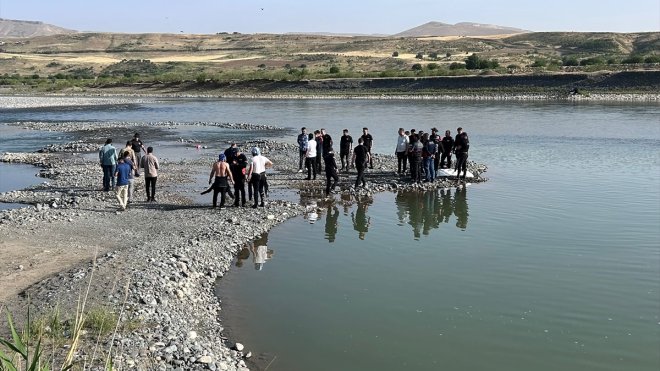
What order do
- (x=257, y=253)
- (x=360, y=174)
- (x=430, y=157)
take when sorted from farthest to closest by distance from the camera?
(x=430, y=157), (x=360, y=174), (x=257, y=253)

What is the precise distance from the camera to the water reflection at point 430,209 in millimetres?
18172

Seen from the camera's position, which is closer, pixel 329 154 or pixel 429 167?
pixel 329 154

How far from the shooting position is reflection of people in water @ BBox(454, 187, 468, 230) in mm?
18227

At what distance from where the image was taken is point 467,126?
145 ft

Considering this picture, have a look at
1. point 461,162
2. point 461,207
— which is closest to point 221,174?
point 461,207

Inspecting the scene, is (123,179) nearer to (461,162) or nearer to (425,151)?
(425,151)

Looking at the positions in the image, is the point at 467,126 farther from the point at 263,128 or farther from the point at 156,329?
the point at 156,329

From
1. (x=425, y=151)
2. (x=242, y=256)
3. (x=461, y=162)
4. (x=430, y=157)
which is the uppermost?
(x=425, y=151)

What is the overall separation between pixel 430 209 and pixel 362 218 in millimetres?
2364

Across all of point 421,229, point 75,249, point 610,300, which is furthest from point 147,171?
point 610,300

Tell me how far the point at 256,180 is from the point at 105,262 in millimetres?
6219

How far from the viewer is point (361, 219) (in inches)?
739

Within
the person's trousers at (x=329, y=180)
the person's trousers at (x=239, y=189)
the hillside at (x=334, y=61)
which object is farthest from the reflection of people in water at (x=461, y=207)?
the hillside at (x=334, y=61)

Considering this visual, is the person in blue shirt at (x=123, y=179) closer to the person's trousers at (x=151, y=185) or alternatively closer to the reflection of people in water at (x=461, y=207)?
the person's trousers at (x=151, y=185)
